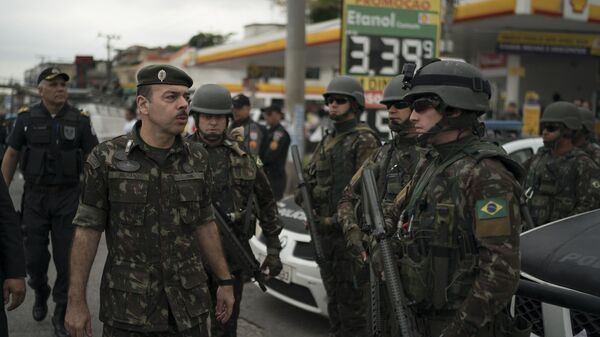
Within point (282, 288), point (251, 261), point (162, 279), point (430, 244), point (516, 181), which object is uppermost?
point (516, 181)

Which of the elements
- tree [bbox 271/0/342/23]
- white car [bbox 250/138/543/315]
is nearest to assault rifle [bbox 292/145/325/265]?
white car [bbox 250/138/543/315]

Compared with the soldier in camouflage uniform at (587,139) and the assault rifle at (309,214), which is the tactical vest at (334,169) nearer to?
the assault rifle at (309,214)

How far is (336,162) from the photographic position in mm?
4625

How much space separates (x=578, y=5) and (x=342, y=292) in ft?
54.4

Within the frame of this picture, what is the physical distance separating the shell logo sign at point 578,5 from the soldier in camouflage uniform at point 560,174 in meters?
14.1

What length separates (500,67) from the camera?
22406mm

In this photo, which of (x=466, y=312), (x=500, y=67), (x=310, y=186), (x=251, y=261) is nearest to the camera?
(x=466, y=312)

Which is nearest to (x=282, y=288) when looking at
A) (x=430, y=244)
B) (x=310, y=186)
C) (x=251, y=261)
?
(x=310, y=186)

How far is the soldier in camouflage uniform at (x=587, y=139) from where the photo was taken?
17.9 feet

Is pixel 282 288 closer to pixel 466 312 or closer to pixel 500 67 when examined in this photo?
pixel 466 312

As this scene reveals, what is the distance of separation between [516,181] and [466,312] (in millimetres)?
542

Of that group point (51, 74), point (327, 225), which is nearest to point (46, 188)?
point (51, 74)

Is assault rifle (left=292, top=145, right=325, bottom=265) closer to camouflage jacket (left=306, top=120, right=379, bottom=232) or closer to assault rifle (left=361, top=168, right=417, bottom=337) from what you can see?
camouflage jacket (left=306, top=120, right=379, bottom=232)

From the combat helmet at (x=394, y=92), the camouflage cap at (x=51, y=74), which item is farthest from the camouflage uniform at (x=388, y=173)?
the camouflage cap at (x=51, y=74)
